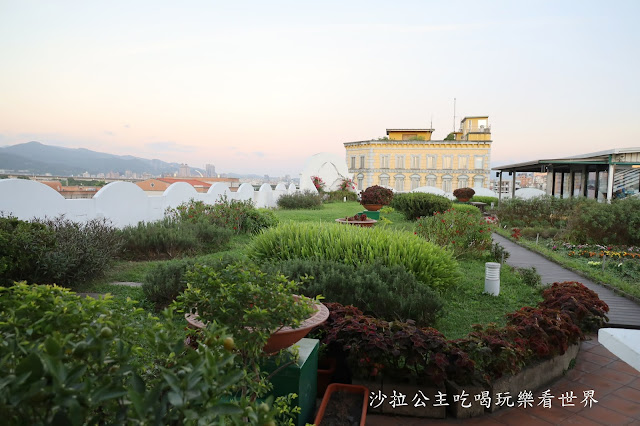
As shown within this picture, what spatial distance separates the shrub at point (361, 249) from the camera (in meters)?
6.26

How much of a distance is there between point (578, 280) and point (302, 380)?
22.7 feet

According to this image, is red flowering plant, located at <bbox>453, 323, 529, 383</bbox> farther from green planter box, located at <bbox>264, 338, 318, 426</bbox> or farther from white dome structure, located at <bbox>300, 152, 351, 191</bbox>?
white dome structure, located at <bbox>300, 152, 351, 191</bbox>

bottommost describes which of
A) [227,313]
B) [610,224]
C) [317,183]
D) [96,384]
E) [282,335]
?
[610,224]

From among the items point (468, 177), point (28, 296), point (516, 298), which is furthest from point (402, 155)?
point (28, 296)

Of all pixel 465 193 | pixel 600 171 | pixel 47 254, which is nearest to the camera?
pixel 47 254

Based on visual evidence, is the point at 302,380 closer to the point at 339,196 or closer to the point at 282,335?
the point at 282,335

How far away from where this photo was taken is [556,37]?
1290 centimetres

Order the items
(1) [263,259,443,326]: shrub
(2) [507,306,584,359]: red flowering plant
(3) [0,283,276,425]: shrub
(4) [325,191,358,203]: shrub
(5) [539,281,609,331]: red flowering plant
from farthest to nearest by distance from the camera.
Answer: (4) [325,191,358,203]: shrub, (1) [263,259,443,326]: shrub, (5) [539,281,609,331]: red flowering plant, (2) [507,306,584,359]: red flowering plant, (3) [0,283,276,425]: shrub

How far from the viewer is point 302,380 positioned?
2855 mm

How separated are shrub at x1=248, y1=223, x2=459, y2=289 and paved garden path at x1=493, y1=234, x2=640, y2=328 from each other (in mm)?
2125

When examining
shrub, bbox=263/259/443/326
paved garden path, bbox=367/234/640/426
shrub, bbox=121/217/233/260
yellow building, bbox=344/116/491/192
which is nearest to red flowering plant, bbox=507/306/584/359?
paved garden path, bbox=367/234/640/426

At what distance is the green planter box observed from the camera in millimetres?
2783

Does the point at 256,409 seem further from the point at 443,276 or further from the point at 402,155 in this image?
the point at 402,155

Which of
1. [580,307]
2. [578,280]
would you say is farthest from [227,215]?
[580,307]
